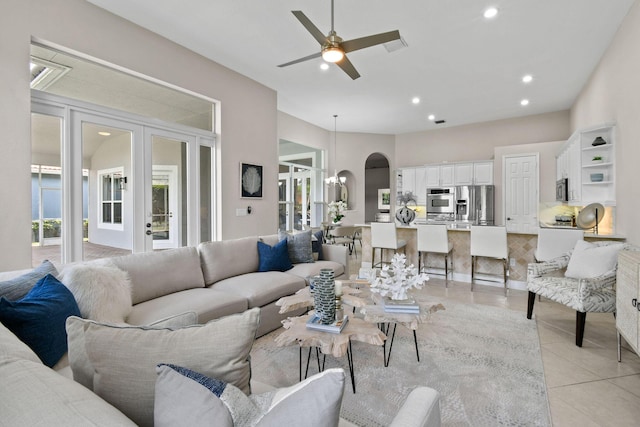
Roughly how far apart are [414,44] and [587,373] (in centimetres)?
379

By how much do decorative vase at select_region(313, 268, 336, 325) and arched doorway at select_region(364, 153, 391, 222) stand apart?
33.7 feet

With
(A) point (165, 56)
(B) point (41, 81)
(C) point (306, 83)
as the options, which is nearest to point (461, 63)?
(C) point (306, 83)

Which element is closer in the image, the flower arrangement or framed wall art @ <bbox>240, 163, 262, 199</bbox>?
framed wall art @ <bbox>240, 163, 262, 199</bbox>

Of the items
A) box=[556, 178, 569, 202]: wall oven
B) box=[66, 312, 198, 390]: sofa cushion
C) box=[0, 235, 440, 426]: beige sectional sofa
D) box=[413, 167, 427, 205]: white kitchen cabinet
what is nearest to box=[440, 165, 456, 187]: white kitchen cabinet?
box=[413, 167, 427, 205]: white kitchen cabinet

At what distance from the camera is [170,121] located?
420 cm

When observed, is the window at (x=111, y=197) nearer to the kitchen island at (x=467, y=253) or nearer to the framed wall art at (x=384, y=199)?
the kitchen island at (x=467, y=253)

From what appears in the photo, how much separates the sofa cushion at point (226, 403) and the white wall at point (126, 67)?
3.13 meters

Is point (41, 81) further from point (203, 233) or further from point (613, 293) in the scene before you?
point (613, 293)

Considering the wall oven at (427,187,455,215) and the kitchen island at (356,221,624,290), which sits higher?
the wall oven at (427,187,455,215)

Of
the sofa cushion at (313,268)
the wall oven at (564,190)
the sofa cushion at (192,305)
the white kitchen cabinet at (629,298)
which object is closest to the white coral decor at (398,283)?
the sofa cushion at (313,268)

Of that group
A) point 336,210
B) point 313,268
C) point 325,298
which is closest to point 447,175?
point 336,210

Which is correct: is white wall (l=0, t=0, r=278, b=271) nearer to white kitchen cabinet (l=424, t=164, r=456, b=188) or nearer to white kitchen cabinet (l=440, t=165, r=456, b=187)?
white kitchen cabinet (l=424, t=164, r=456, b=188)

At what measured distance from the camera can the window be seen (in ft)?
11.7

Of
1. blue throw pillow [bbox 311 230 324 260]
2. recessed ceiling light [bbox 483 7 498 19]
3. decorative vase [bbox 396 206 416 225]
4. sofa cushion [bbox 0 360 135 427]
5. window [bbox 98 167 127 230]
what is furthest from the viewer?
decorative vase [bbox 396 206 416 225]
